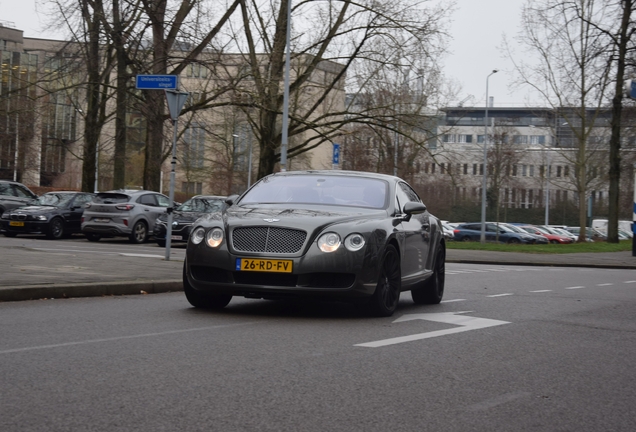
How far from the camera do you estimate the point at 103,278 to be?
12.3m

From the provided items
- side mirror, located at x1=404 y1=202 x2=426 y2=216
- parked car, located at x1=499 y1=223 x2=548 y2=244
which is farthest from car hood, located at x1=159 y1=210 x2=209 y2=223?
parked car, located at x1=499 y1=223 x2=548 y2=244

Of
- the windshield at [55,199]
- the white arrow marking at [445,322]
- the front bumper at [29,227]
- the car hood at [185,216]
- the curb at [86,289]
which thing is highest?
the windshield at [55,199]

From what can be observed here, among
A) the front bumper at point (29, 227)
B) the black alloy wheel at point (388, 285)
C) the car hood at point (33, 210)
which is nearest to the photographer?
the black alloy wheel at point (388, 285)

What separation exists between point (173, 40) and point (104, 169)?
1544 inches

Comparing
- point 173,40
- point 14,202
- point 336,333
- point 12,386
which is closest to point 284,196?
point 336,333

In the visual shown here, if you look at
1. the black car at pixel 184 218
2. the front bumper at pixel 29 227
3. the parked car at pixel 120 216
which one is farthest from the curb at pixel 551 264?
the front bumper at pixel 29 227

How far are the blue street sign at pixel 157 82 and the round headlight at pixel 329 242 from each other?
29.4 feet

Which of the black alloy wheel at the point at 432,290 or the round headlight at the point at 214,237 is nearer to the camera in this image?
the round headlight at the point at 214,237

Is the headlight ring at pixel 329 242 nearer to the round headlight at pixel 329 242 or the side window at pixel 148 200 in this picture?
the round headlight at pixel 329 242

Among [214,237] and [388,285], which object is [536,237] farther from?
[214,237]

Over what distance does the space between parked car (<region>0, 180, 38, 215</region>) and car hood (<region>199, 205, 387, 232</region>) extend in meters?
23.2

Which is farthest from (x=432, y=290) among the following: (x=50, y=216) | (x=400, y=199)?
(x=50, y=216)

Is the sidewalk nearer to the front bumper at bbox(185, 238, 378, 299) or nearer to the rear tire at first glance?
the front bumper at bbox(185, 238, 378, 299)

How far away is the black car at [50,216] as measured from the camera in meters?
28.6
